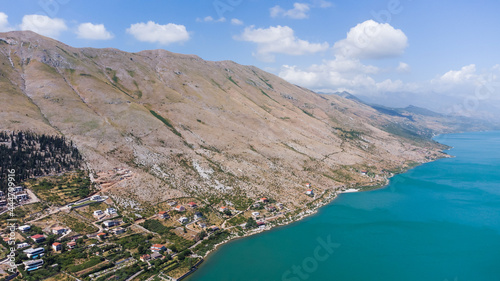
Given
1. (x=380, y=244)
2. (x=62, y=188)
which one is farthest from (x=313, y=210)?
(x=62, y=188)

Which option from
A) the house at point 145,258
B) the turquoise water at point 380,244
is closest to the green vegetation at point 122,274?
the house at point 145,258

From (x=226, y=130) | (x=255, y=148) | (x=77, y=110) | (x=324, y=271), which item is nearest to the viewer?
(x=324, y=271)

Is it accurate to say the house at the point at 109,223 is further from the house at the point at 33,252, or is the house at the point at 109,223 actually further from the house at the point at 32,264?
the house at the point at 32,264

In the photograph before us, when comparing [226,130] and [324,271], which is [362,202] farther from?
[226,130]

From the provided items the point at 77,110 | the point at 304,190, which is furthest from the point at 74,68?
the point at 304,190

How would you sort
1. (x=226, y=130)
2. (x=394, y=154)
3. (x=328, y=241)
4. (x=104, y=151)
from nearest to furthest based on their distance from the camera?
(x=328, y=241) → (x=104, y=151) → (x=226, y=130) → (x=394, y=154)

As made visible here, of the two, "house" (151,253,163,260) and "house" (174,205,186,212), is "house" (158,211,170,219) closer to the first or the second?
"house" (174,205,186,212)
